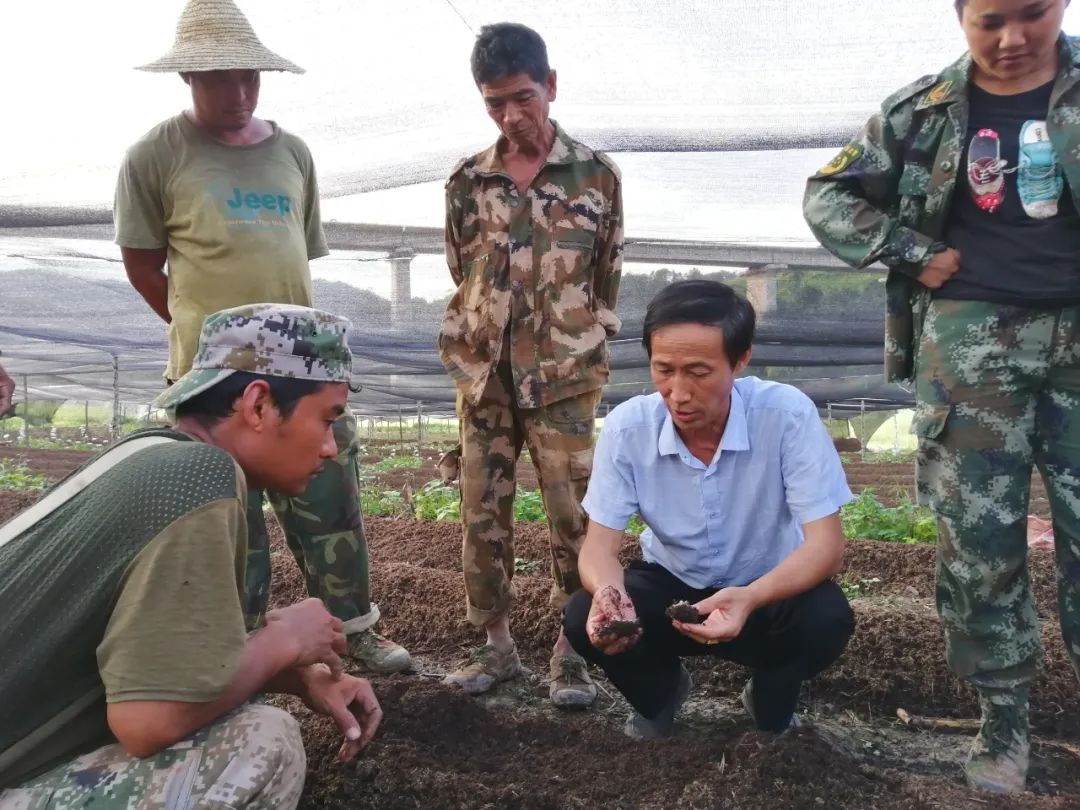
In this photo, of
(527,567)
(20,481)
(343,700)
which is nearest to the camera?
(343,700)

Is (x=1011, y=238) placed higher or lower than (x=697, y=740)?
higher

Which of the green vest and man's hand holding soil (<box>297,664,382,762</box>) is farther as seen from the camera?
man's hand holding soil (<box>297,664,382,762</box>)

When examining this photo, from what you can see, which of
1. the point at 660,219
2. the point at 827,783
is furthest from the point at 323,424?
the point at 660,219

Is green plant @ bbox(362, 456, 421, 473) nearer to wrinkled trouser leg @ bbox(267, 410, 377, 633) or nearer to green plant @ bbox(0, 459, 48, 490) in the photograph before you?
green plant @ bbox(0, 459, 48, 490)

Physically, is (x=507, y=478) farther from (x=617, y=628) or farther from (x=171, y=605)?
(x=171, y=605)

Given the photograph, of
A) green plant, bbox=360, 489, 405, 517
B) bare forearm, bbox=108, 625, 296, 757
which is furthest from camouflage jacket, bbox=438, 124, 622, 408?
green plant, bbox=360, 489, 405, 517

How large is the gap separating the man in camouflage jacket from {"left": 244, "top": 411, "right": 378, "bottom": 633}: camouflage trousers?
0.31m

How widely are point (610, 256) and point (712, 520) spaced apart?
962 mm

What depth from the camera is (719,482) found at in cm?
229

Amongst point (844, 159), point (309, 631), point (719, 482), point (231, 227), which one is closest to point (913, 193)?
point (844, 159)

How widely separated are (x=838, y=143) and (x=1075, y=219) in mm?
2303

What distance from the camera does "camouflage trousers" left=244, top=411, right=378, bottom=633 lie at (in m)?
2.67

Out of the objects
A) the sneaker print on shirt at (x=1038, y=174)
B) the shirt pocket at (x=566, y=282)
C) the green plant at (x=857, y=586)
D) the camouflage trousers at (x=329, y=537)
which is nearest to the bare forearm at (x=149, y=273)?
the camouflage trousers at (x=329, y=537)

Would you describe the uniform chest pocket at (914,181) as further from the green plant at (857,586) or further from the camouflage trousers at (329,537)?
the green plant at (857,586)
